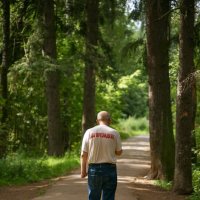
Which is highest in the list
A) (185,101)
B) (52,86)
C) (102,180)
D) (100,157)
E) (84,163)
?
(52,86)

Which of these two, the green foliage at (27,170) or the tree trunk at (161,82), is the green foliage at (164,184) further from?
the green foliage at (27,170)

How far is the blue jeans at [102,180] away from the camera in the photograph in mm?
8516

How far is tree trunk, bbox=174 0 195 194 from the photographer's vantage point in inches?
471

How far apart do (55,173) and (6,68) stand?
21.8ft

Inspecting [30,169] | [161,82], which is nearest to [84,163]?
[161,82]

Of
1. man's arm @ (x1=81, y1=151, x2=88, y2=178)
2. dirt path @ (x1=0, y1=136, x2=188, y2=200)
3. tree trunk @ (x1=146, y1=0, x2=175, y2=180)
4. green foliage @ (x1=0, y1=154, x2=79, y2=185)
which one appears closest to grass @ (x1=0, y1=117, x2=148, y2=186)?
green foliage @ (x1=0, y1=154, x2=79, y2=185)

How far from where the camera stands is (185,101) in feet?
39.7

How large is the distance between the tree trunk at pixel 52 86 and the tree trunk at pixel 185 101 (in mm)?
8752

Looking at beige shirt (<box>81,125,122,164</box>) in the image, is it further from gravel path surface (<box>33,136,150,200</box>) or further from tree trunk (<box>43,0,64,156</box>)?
tree trunk (<box>43,0,64,156</box>)

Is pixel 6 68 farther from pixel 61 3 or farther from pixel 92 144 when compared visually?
pixel 92 144

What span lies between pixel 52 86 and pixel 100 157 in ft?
40.7

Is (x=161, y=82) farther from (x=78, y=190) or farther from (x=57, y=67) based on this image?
(x=57, y=67)

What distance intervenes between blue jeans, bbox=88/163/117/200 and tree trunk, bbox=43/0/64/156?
11.9m

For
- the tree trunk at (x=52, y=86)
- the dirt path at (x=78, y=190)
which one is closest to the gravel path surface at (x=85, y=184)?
the dirt path at (x=78, y=190)
